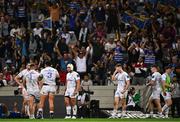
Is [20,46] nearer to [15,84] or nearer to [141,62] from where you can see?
[15,84]

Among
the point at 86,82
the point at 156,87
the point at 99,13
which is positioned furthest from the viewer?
the point at 99,13

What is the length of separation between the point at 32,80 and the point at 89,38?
6.51 meters

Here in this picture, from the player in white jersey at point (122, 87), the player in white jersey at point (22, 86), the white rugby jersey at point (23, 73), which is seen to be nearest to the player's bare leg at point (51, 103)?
the player in white jersey at point (22, 86)

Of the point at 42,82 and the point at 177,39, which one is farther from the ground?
the point at 177,39

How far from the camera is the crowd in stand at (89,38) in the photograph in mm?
37188

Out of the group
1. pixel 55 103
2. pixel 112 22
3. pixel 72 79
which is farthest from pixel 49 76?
pixel 112 22

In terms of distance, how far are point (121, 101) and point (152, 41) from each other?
6.25 metres

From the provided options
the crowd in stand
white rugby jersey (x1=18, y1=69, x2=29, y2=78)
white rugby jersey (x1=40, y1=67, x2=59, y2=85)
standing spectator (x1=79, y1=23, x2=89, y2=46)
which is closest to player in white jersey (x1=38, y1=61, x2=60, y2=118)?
white rugby jersey (x1=40, y1=67, x2=59, y2=85)

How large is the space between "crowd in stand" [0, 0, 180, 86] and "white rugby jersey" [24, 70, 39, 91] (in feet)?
10.9

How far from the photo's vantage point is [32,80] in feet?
108

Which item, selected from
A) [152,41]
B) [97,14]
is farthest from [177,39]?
[97,14]

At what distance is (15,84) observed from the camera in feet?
120

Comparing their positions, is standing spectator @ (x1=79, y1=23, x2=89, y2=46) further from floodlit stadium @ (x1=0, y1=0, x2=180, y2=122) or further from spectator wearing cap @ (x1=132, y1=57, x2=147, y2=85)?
spectator wearing cap @ (x1=132, y1=57, x2=147, y2=85)

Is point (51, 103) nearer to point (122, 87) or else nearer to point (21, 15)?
point (122, 87)
